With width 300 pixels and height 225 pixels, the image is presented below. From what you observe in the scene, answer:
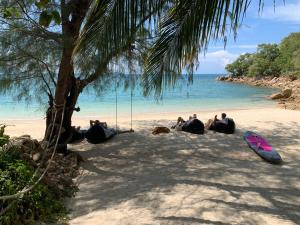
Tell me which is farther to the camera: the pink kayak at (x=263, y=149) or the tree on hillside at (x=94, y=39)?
the pink kayak at (x=263, y=149)

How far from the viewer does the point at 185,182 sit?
6094 mm

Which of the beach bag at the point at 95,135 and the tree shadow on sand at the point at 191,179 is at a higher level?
the beach bag at the point at 95,135

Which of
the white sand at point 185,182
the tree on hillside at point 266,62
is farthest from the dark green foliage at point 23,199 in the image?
the tree on hillside at point 266,62

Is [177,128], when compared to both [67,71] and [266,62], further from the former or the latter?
[266,62]

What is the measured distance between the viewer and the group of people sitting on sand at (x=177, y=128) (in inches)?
364

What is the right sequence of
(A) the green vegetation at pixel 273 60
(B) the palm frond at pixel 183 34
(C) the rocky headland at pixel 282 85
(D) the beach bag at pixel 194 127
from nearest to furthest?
(B) the palm frond at pixel 183 34 < (D) the beach bag at pixel 194 127 < (C) the rocky headland at pixel 282 85 < (A) the green vegetation at pixel 273 60

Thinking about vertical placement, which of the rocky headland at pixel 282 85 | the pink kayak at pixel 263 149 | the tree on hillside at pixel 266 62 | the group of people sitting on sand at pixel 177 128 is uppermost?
the tree on hillside at pixel 266 62

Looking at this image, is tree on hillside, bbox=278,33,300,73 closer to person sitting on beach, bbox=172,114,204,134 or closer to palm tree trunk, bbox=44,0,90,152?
person sitting on beach, bbox=172,114,204,134

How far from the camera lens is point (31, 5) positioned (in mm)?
6734

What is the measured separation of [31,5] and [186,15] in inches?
134

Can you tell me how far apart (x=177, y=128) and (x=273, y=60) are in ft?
150

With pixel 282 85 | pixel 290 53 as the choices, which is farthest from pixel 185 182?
pixel 290 53

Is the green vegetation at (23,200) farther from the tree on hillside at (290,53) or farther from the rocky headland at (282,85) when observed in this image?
the tree on hillside at (290,53)

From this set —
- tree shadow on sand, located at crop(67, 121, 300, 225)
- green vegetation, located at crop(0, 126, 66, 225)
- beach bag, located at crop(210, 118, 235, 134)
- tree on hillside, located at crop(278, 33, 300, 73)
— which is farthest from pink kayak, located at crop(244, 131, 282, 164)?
tree on hillside, located at crop(278, 33, 300, 73)
